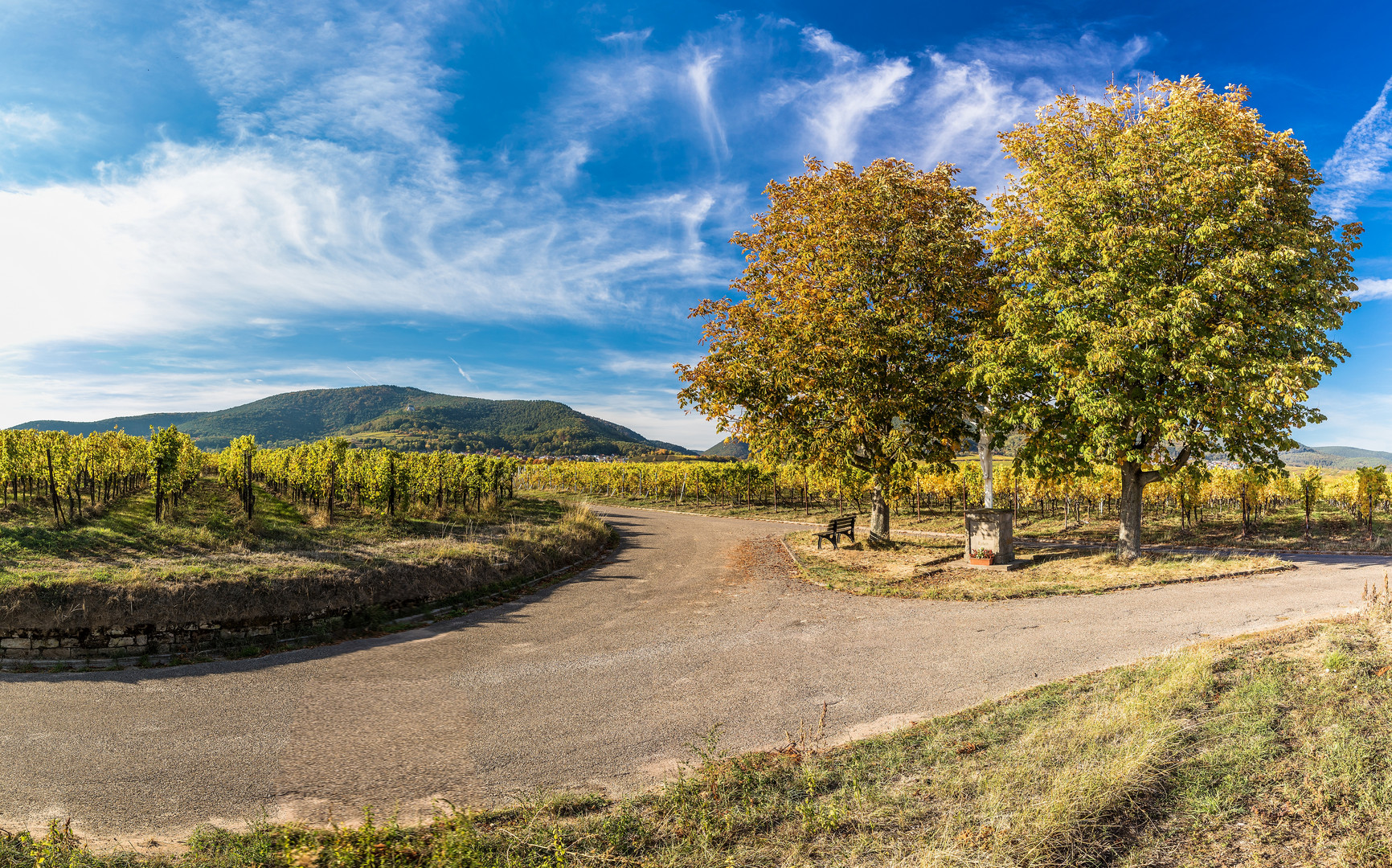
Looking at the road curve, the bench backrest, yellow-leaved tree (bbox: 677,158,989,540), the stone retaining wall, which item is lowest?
the road curve

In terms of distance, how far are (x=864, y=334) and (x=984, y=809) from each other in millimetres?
13350

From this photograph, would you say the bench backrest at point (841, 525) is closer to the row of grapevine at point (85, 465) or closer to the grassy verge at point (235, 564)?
the grassy verge at point (235, 564)

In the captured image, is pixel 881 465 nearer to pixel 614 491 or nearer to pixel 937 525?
pixel 937 525

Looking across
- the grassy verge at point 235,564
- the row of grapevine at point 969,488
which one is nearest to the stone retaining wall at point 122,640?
the grassy verge at point 235,564

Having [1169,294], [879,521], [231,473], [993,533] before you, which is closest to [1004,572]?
[993,533]

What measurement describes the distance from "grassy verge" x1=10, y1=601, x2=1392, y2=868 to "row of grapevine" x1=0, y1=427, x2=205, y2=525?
1770 centimetres

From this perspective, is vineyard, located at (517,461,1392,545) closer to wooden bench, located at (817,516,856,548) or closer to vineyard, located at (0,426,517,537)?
wooden bench, located at (817,516,856,548)

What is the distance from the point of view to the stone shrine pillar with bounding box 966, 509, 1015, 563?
1445 cm

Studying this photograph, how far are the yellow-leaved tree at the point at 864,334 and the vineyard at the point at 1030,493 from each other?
1.40 m

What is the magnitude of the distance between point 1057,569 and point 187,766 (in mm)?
15331

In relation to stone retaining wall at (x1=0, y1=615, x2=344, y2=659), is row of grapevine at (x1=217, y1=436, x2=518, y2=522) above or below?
above

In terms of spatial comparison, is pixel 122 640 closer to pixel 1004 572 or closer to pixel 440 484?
pixel 1004 572

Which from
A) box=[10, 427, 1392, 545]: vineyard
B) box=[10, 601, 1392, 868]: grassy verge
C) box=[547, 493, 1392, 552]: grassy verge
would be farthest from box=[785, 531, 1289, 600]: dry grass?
box=[10, 601, 1392, 868]: grassy verge

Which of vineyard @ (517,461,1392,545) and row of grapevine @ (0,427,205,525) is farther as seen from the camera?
vineyard @ (517,461,1392,545)
